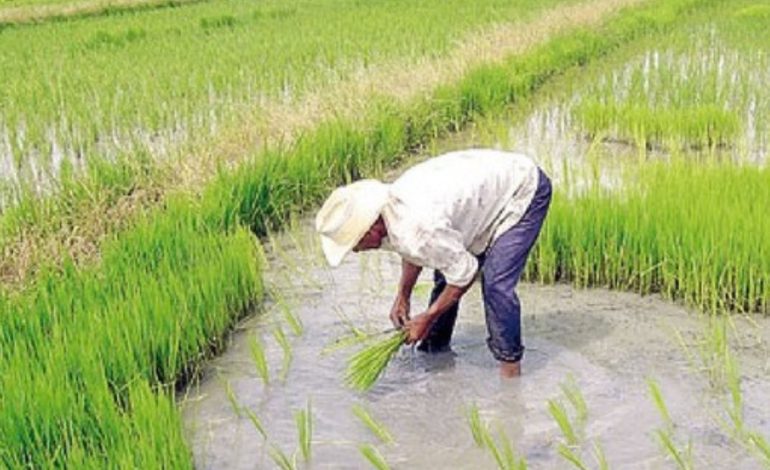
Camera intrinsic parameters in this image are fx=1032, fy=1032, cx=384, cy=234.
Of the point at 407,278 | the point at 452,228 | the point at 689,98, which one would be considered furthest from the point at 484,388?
the point at 689,98

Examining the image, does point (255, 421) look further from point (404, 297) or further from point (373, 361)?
point (404, 297)

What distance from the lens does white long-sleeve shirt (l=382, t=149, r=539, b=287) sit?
110 inches

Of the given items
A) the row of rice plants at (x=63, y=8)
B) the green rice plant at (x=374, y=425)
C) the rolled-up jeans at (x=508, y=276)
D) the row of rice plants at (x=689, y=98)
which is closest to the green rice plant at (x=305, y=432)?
the green rice plant at (x=374, y=425)

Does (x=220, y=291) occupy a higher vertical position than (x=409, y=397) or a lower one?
higher

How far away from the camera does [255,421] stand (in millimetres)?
2883

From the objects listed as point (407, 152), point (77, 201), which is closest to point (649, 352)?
point (77, 201)

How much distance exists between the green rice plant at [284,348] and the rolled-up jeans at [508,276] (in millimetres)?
662

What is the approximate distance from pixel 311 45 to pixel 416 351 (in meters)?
7.79

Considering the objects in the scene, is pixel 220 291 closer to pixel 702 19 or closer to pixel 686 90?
pixel 686 90

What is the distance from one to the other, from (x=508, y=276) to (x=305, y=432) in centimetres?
80

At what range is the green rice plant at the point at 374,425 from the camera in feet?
9.41

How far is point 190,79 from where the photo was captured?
8.90 metres

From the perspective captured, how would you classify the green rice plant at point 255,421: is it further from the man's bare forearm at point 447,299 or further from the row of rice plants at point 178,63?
the row of rice plants at point 178,63

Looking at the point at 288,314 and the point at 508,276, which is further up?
the point at 508,276
